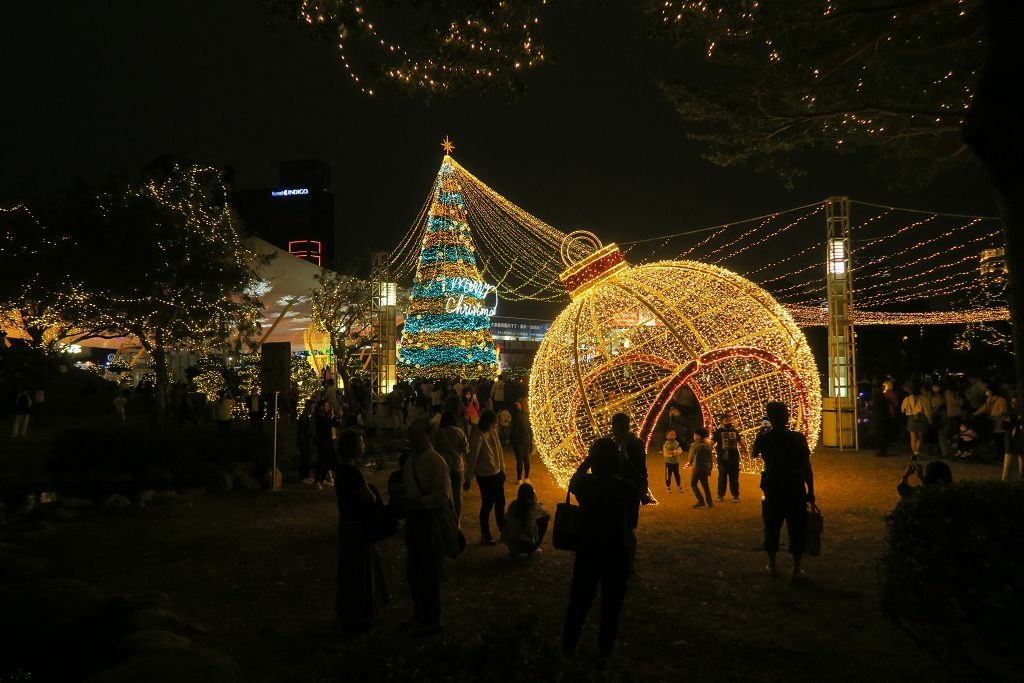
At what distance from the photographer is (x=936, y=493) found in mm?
4039

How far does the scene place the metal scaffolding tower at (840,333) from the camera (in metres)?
15.7

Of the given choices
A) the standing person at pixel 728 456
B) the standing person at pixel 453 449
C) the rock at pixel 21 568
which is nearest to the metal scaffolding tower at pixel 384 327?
the standing person at pixel 728 456

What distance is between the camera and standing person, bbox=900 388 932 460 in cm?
1326

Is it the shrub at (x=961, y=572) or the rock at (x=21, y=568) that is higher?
the shrub at (x=961, y=572)

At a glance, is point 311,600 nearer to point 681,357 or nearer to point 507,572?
point 507,572

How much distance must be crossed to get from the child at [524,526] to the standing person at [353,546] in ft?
7.17

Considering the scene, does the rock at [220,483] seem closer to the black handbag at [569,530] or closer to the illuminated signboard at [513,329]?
the black handbag at [569,530]

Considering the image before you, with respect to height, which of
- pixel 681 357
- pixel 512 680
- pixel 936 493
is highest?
pixel 681 357

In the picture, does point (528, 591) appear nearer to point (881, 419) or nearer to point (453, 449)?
point (453, 449)

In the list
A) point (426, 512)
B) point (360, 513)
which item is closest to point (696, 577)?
point (426, 512)

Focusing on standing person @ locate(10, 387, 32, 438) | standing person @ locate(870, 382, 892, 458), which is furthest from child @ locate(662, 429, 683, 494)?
standing person @ locate(10, 387, 32, 438)

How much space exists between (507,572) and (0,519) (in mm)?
6927

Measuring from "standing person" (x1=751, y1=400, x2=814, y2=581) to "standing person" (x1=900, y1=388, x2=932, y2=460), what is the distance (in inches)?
304

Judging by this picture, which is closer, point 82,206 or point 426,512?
point 426,512
